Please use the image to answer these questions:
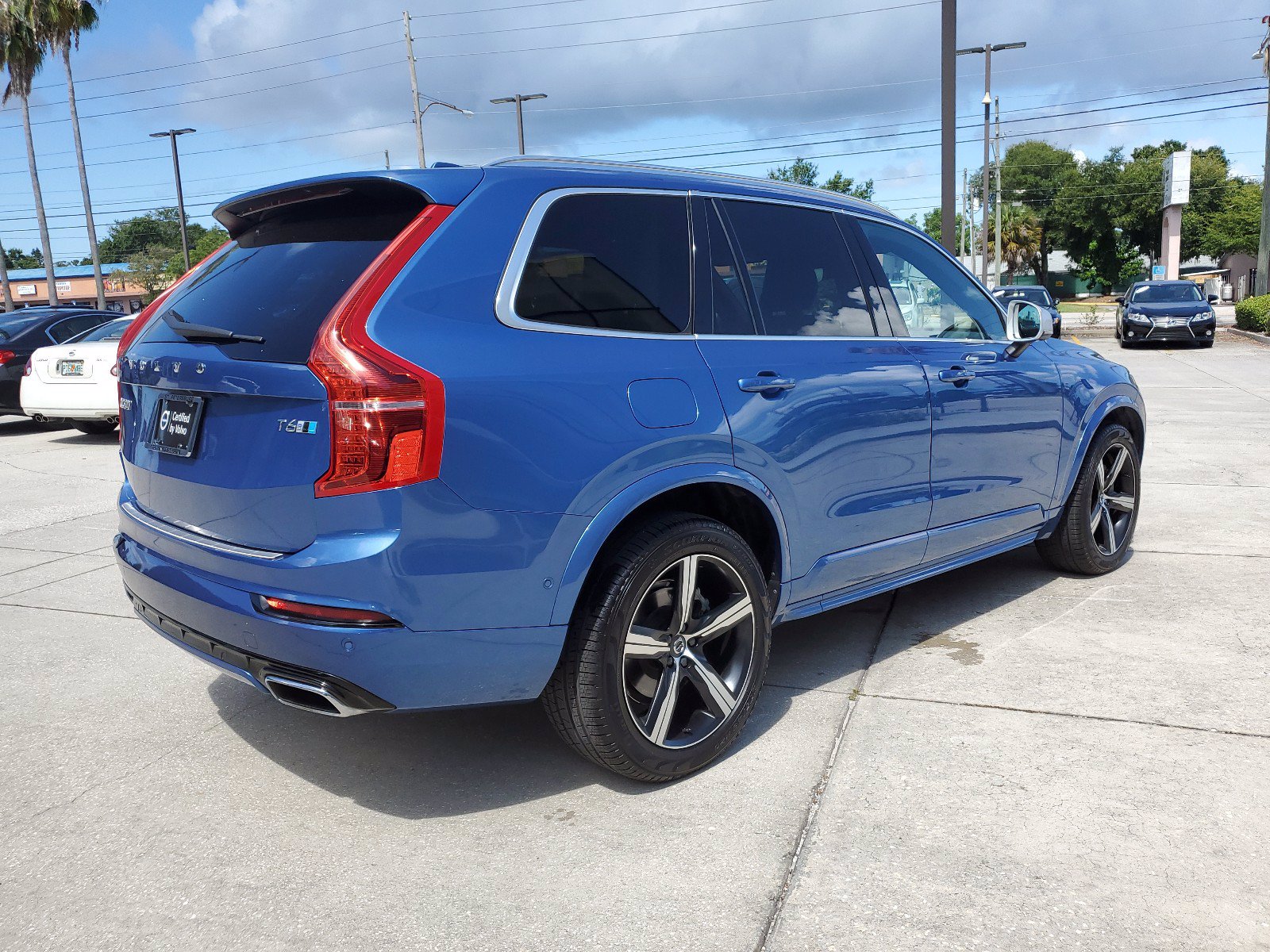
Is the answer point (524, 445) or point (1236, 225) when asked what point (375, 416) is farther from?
point (1236, 225)

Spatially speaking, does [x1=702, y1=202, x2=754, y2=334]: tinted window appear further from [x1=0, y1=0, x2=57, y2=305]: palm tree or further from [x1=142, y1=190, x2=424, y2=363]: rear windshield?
[x1=0, y1=0, x2=57, y2=305]: palm tree

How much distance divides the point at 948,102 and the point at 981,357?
37.3ft

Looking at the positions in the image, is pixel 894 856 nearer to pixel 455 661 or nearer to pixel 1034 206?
pixel 455 661

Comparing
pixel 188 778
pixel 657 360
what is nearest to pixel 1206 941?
pixel 657 360

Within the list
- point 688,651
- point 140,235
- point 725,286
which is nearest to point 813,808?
point 688,651

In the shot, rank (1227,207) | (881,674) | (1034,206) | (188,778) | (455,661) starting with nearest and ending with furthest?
(455,661)
(188,778)
(881,674)
(1227,207)
(1034,206)

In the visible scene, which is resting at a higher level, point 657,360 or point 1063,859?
point 657,360

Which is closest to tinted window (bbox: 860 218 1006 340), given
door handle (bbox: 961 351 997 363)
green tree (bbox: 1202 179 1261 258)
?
door handle (bbox: 961 351 997 363)

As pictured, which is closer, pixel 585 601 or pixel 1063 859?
pixel 1063 859

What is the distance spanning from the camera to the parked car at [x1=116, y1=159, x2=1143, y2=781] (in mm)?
2713

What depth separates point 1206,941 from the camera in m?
2.46

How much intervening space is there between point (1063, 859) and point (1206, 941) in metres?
0.41

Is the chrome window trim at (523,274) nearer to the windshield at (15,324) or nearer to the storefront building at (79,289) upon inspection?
the windshield at (15,324)

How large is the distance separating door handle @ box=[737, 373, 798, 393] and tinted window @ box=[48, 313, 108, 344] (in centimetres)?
1212
